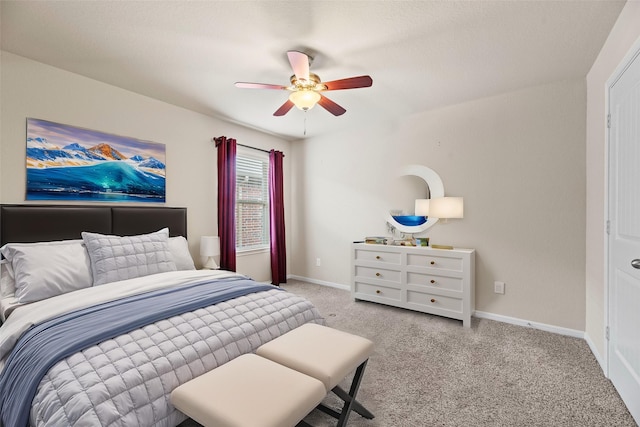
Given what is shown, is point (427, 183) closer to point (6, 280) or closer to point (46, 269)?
point (46, 269)

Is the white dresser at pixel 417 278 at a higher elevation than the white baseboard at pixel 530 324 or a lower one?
higher

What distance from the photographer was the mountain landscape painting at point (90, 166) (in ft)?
8.17

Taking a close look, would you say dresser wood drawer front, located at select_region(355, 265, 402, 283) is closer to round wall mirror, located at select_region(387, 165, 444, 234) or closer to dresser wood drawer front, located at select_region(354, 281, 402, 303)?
dresser wood drawer front, located at select_region(354, 281, 402, 303)

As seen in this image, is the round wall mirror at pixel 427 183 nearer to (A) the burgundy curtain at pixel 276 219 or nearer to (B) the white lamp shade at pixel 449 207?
(B) the white lamp shade at pixel 449 207

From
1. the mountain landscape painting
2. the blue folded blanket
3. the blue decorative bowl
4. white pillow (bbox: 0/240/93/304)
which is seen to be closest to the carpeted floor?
the blue folded blanket

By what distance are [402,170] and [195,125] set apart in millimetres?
2679

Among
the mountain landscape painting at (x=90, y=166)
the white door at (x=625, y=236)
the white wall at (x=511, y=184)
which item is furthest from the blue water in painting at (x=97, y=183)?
the white door at (x=625, y=236)

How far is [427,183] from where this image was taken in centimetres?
367

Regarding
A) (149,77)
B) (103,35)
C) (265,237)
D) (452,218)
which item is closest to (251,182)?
(265,237)

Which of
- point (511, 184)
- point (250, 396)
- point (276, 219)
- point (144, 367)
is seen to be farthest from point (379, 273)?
point (144, 367)

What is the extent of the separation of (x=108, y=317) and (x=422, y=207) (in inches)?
128

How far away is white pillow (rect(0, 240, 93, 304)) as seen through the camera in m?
2.00

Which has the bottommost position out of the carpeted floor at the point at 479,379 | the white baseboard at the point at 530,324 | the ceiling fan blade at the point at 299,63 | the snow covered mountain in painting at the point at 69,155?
the carpeted floor at the point at 479,379

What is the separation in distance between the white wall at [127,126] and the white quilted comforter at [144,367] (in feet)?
6.36
